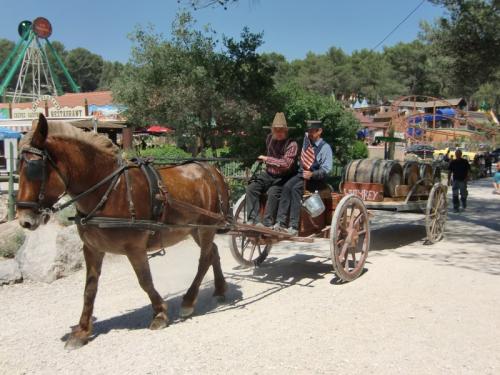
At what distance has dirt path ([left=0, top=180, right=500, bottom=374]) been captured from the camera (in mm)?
4254

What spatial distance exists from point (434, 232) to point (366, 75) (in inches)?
3437

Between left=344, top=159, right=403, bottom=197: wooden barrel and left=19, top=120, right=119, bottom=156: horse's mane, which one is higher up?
left=19, top=120, right=119, bottom=156: horse's mane

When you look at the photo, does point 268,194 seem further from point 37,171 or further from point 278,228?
point 37,171

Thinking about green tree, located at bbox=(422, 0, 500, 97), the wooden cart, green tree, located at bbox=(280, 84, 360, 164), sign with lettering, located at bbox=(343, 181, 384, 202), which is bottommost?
the wooden cart

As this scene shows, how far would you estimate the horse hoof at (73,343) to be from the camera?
4.58m

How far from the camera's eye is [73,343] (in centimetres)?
459

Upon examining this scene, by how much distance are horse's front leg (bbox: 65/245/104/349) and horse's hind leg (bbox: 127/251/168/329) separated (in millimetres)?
352

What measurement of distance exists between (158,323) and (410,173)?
5.84 meters

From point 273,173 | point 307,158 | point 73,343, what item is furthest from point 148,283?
point 307,158

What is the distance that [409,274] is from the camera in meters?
7.18

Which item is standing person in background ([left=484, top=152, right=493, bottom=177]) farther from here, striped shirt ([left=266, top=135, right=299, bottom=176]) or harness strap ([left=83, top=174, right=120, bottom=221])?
harness strap ([left=83, top=174, right=120, bottom=221])

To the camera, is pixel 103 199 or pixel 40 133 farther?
pixel 103 199

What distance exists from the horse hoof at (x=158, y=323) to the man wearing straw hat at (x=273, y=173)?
2.01 metres

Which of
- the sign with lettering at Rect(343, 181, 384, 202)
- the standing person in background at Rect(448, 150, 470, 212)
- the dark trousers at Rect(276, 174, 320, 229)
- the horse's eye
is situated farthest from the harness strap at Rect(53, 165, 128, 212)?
the standing person in background at Rect(448, 150, 470, 212)
